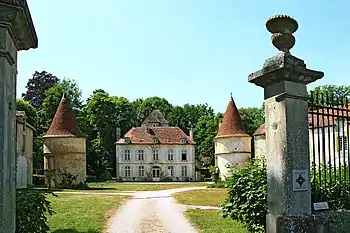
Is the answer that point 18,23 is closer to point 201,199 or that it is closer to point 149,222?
point 149,222

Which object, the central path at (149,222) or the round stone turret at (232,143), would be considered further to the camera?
the round stone turret at (232,143)

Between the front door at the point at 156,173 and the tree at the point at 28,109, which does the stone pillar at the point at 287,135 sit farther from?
the front door at the point at 156,173

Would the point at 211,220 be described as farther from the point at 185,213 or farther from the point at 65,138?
the point at 65,138

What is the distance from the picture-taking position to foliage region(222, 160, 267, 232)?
8.85 m

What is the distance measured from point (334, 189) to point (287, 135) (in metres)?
2.06

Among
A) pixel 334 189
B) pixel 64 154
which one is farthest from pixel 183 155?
pixel 334 189

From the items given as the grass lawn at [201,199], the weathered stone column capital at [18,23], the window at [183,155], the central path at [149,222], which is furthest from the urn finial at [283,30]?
the window at [183,155]

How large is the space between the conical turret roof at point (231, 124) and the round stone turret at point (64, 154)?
14037 mm

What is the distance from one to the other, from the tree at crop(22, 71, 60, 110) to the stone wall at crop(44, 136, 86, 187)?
25925 millimetres

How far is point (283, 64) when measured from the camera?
650 centimetres

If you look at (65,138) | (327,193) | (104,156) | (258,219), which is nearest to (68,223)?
(258,219)

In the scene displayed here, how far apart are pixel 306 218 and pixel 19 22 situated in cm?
476

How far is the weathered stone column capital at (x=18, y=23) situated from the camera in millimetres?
3794

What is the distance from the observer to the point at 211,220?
14.2m
